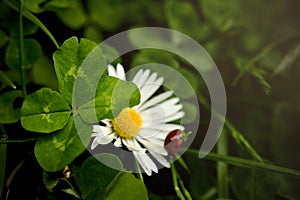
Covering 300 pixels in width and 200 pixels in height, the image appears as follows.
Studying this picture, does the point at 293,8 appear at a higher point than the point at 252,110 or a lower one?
higher

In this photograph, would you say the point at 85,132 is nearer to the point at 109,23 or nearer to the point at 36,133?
the point at 36,133

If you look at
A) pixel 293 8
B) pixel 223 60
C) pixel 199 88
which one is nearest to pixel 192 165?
pixel 199 88

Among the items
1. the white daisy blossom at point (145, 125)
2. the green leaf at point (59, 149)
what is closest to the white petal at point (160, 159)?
the white daisy blossom at point (145, 125)

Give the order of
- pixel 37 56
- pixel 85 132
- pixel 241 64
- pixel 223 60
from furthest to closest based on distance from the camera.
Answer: pixel 223 60
pixel 241 64
pixel 37 56
pixel 85 132

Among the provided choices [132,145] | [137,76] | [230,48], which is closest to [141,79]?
[137,76]

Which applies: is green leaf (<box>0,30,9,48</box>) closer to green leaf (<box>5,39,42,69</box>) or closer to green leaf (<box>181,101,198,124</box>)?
green leaf (<box>5,39,42,69</box>)

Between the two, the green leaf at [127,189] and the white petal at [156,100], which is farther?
the white petal at [156,100]

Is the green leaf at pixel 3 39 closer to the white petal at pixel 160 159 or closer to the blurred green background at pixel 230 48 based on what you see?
the blurred green background at pixel 230 48
